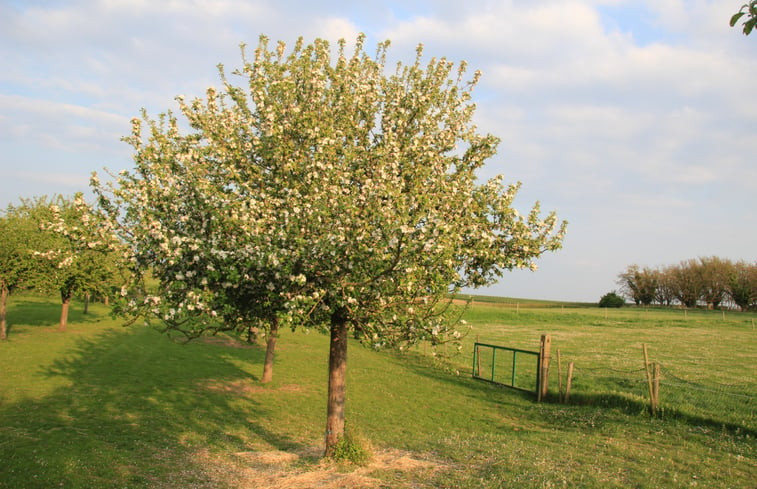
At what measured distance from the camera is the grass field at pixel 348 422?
15008 millimetres

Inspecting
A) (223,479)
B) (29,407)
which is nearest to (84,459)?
(223,479)

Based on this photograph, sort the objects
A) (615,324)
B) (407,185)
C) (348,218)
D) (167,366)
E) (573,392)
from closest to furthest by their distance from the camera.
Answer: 1. (348,218)
2. (407,185)
3. (573,392)
4. (167,366)
5. (615,324)

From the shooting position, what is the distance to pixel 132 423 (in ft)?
74.1

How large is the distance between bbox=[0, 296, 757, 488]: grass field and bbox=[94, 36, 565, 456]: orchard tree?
435 centimetres

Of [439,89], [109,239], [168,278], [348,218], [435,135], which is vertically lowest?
[168,278]

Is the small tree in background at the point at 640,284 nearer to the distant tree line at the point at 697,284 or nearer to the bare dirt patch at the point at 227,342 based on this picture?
the distant tree line at the point at 697,284

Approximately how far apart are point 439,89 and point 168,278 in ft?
33.5

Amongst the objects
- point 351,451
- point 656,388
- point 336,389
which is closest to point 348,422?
point 351,451

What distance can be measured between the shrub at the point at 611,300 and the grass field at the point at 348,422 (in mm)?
86773

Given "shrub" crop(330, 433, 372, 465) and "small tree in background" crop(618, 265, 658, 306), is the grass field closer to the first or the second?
"shrub" crop(330, 433, 372, 465)

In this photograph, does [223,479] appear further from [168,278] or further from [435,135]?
[435,135]

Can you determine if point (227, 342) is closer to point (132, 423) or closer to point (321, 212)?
point (132, 423)

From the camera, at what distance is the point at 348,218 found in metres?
11.7

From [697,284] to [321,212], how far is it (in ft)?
459
